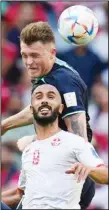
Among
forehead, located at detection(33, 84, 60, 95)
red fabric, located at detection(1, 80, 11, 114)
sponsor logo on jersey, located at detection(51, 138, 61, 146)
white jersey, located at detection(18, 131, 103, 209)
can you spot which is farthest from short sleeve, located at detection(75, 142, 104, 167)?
red fabric, located at detection(1, 80, 11, 114)

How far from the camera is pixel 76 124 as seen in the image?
3779 mm

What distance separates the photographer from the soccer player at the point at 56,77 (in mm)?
3771

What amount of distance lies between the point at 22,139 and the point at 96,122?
56cm

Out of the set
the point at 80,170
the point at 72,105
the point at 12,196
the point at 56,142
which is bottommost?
the point at 12,196

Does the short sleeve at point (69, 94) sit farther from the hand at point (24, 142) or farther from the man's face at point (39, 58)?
the hand at point (24, 142)

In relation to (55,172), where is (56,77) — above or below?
above

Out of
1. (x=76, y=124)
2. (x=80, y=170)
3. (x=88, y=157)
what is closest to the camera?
(x=80, y=170)

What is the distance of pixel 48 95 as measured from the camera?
371cm

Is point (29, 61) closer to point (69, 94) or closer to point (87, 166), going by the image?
point (69, 94)

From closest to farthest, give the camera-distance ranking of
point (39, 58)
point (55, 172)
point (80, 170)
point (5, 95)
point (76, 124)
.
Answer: point (80, 170) < point (55, 172) < point (76, 124) < point (39, 58) < point (5, 95)

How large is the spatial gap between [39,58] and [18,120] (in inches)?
17.2

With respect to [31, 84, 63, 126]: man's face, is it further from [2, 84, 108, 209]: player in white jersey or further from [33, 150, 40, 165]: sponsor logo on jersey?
[33, 150, 40, 165]: sponsor logo on jersey

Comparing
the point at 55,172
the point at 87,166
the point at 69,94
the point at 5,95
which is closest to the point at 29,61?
the point at 69,94

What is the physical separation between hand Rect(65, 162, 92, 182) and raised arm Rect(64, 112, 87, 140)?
1.22ft
